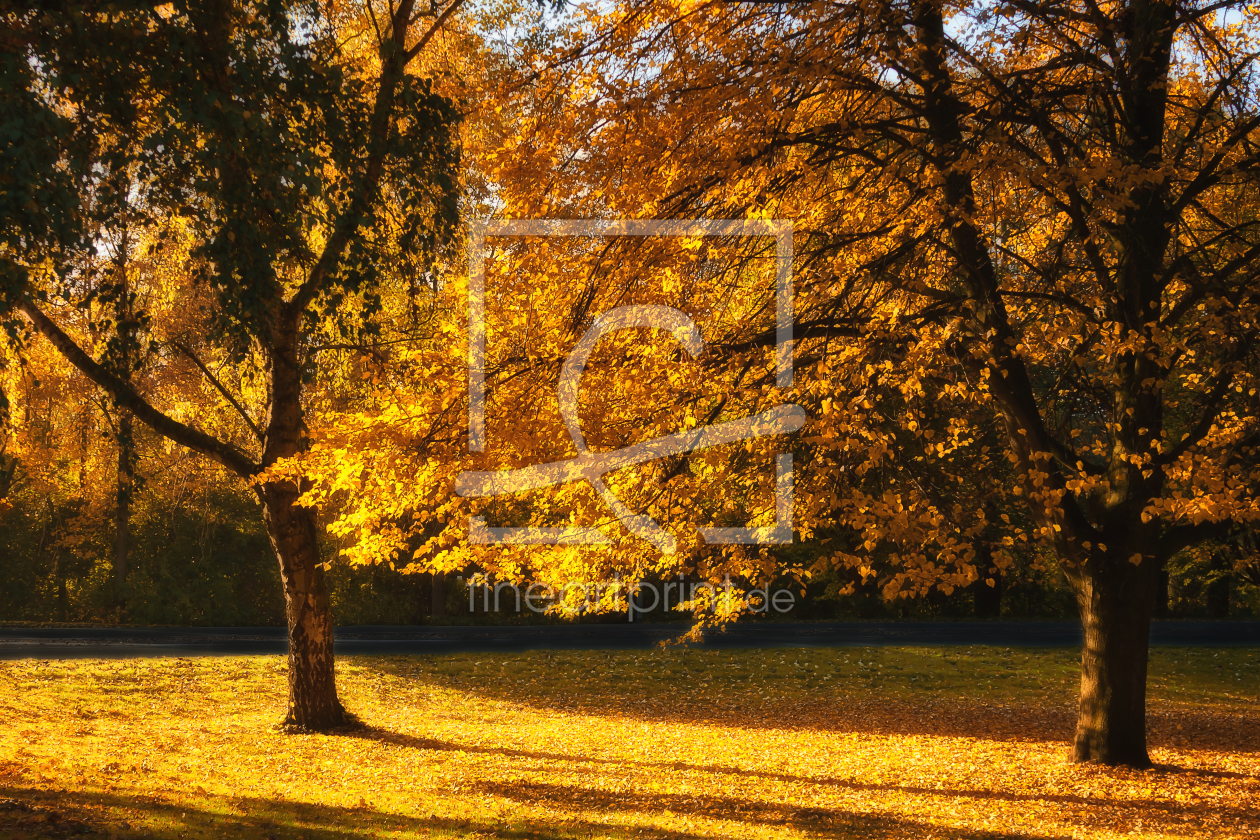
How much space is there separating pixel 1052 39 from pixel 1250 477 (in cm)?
439

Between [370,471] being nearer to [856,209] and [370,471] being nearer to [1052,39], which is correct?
[856,209]

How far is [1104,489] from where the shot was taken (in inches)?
380

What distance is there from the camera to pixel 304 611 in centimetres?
1186

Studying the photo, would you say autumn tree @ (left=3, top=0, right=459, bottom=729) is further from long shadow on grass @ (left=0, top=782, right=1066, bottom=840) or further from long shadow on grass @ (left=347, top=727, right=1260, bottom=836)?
long shadow on grass @ (left=347, top=727, right=1260, bottom=836)

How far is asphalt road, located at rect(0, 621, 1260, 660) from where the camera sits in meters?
20.4

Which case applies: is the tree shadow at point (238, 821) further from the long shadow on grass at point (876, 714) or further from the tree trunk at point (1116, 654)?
the long shadow on grass at point (876, 714)

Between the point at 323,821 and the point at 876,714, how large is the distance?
928cm

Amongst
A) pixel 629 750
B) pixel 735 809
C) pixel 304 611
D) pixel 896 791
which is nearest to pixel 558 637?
pixel 629 750

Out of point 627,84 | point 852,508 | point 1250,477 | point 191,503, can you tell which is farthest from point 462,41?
point 191,503

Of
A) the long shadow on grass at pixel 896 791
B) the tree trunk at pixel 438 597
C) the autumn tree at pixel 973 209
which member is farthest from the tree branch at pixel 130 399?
the tree trunk at pixel 438 597

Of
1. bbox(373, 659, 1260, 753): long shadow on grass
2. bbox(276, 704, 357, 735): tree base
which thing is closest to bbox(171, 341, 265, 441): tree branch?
bbox(276, 704, 357, 735): tree base

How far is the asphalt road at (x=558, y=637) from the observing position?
20406 mm

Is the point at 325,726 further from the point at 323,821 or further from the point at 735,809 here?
the point at 735,809

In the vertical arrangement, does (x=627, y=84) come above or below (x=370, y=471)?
above
